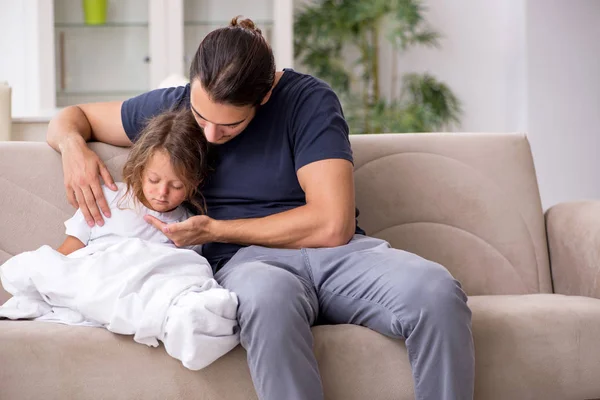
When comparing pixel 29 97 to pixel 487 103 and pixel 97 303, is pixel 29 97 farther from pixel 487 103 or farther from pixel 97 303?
pixel 97 303

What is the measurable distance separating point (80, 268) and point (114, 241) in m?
0.14

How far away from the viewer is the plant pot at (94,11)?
4301 millimetres

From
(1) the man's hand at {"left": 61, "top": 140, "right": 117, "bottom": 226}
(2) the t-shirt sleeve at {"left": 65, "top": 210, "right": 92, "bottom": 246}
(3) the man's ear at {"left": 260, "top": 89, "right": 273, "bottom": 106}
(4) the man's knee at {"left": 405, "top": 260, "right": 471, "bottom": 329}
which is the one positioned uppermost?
(3) the man's ear at {"left": 260, "top": 89, "right": 273, "bottom": 106}

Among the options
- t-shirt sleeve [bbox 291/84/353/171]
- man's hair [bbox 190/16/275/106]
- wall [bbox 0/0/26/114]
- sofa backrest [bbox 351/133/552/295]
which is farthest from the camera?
wall [bbox 0/0/26/114]

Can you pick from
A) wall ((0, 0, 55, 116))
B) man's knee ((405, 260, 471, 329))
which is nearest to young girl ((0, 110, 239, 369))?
man's knee ((405, 260, 471, 329))

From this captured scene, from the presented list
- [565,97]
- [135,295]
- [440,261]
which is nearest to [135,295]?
[135,295]

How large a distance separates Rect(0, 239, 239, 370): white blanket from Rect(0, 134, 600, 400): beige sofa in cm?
5

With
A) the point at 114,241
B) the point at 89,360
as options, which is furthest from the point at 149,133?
the point at 89,360

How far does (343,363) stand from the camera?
57.9 inches

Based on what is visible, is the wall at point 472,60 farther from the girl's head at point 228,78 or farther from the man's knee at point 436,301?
the man's knee at point 436,301

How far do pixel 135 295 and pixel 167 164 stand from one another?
0.35 meters

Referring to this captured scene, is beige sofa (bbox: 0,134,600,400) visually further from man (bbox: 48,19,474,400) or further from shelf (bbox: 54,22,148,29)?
shelf (bbox: 54,22,148,29)

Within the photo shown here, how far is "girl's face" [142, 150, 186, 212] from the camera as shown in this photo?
1695 mm

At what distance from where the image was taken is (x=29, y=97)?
4.26 m
